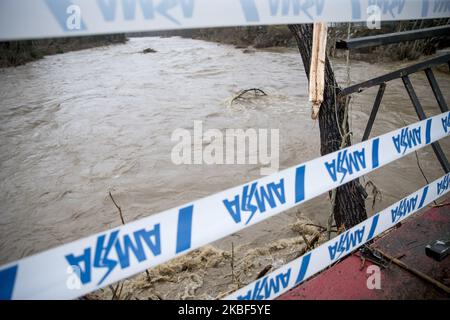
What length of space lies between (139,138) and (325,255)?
22.1ft

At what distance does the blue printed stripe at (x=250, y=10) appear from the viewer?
1.42 metres

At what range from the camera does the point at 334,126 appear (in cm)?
293

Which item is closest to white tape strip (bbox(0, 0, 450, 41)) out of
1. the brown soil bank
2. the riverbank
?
the riverbank

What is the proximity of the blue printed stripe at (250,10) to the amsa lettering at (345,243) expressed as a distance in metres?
1.41

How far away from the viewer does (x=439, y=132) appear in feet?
7.97

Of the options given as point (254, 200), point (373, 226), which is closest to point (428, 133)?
point (373, 226)

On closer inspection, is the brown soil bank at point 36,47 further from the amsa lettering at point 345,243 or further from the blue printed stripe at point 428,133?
the amsa lettering at point 345,243

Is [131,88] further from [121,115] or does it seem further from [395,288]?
[395,288]

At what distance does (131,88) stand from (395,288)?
1196 centimetres

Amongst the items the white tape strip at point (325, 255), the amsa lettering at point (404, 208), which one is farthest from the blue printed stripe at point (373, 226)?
the amsa lettering at point (404, 208)

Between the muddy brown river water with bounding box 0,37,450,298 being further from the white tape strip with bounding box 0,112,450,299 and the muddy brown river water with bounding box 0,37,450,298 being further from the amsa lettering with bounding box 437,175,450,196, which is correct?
the white tape strip with bounding box 0,112,450,299

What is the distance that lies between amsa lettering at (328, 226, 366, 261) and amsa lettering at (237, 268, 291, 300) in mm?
380

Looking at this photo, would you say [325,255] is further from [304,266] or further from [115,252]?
[115,252]
